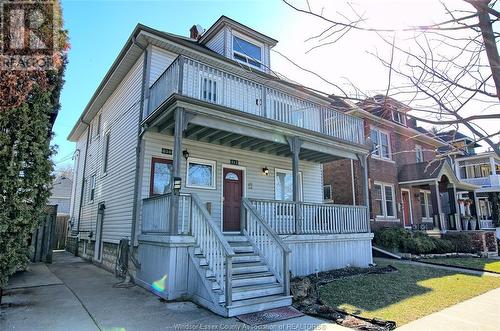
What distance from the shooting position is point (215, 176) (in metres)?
10.7

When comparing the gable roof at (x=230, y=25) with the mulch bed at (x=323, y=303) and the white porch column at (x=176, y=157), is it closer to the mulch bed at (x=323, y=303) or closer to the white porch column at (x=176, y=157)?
the white porch column at (x=176, y=157)

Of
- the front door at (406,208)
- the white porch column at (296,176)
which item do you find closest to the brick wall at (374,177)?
the front door at (406,208)

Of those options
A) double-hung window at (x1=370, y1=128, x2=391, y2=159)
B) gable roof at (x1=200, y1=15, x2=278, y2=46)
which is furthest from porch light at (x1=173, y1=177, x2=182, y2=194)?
double-hung window at (x1=370, y1=128, x2=391, y2=159)

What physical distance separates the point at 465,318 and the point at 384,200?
39.1 feet

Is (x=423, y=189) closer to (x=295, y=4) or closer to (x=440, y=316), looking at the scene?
(x=440, y=316)

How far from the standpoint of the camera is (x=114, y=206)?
11320 millimetres

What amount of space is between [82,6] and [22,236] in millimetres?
5970

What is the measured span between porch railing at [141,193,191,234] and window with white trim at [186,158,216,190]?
1.66 metres

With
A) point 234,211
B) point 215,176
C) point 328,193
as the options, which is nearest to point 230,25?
point 215,176

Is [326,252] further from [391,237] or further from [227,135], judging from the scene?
[391,237]

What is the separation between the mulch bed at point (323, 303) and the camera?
5.35 metres

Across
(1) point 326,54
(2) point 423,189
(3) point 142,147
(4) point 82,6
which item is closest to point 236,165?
(3) point 142,147

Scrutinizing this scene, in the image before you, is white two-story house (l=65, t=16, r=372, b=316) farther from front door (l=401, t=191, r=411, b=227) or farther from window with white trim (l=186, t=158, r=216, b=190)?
front door (l=401, t=191, r=411, b=227)

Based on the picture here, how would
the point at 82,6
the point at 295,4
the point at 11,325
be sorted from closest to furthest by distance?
the point at 295,4 < the point at 11,325 < the point at 82,6
